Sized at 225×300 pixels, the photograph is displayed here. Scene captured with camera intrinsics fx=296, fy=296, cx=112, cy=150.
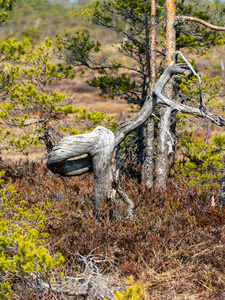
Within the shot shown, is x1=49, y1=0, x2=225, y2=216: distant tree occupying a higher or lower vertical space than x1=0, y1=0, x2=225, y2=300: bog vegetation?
higher

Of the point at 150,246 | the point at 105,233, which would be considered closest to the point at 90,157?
the point at 105,233

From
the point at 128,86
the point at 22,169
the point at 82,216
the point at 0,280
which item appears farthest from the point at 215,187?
the point at 22,169

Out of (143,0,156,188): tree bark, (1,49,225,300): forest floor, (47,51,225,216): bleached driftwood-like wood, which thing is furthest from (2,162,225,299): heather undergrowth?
(143,0,156,188): tree bark

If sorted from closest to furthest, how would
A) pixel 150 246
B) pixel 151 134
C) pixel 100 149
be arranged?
pixel 150 246 < pixel 100 149 < pixel 151 134

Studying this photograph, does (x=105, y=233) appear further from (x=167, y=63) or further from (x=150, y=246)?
(x=167, y=63)

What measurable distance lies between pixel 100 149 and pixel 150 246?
5.41 ft

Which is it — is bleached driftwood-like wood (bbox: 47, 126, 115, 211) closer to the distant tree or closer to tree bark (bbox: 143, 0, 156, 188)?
the distant tree

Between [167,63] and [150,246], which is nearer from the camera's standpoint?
[150,246]

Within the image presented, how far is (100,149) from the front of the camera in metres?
4.60

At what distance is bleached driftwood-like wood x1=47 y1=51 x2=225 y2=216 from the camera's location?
445 cm

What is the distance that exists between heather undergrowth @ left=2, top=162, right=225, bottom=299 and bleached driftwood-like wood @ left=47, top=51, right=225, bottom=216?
52 centimetres

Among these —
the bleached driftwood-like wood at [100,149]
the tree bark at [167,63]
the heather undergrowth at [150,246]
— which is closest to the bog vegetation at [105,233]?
the heather undergrowth at [150,246]

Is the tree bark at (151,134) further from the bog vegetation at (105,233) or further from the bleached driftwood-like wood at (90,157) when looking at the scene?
the bleached driftwood-like wood at (90,157)

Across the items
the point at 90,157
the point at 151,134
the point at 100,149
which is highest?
the point at 100,149
